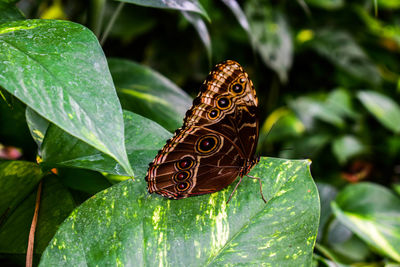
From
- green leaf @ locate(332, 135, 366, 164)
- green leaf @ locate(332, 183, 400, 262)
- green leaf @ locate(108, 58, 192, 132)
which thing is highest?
green leaf @ locate(108, 58, 192, 132)

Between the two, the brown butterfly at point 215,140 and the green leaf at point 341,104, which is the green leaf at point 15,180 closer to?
the brown butterfly at point 215,140

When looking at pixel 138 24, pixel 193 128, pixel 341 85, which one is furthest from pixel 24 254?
pixel 341 85

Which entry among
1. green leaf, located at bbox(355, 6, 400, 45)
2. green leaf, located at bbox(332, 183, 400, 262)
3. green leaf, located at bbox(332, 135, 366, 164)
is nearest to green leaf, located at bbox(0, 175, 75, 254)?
green leaf, located at bbox(332, 183, 400, 262)

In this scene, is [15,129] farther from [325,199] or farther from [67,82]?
[325,199]

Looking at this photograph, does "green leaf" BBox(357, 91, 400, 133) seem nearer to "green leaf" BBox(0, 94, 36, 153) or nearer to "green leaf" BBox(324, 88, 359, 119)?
"green leaf" BBox(324, 88, 359, 119)

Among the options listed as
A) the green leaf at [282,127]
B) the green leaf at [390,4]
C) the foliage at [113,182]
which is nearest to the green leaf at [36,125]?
the foliage at [113,182]
